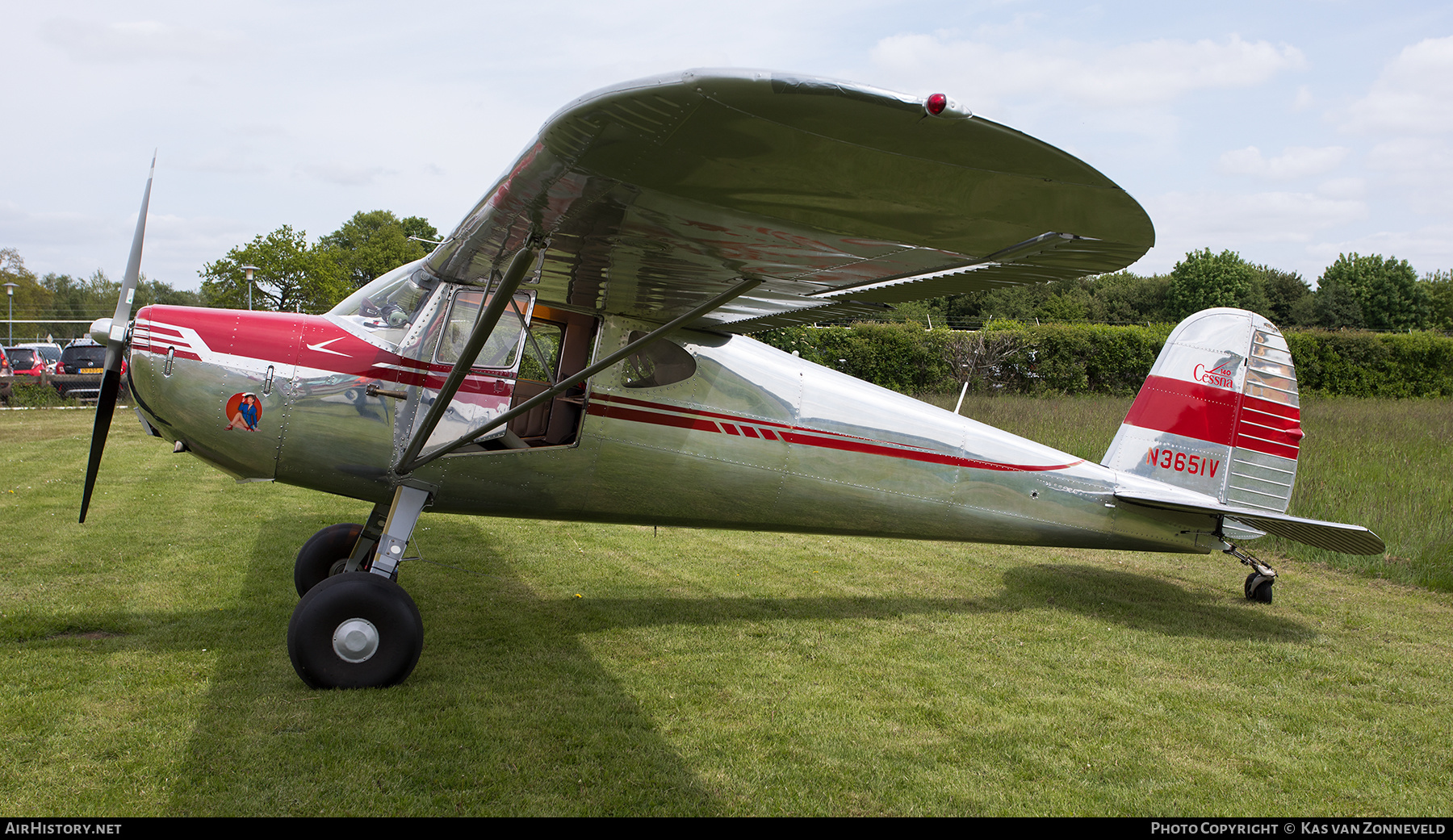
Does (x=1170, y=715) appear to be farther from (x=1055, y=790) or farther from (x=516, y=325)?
(x=516, y=325)

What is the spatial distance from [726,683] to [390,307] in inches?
110

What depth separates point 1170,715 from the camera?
424 cm

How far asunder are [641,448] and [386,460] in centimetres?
140

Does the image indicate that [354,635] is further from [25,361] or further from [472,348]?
[25,361]

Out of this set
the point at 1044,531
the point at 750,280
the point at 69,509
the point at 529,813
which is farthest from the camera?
the point at 69,509

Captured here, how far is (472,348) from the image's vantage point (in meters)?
3.71

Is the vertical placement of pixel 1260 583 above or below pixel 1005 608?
above

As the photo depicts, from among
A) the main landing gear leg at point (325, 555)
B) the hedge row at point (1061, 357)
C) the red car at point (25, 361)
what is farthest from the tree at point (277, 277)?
the main landing gear leg at point (325, 555)

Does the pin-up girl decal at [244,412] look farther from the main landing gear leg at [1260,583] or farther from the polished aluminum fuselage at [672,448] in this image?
the main landing gear leg at [1260,583]

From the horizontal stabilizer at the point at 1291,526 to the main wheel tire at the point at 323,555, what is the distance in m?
5.27

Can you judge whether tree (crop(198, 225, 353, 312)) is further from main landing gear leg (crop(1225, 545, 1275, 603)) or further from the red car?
main landing gear leg (crop(1225, 545, 1275, 603))

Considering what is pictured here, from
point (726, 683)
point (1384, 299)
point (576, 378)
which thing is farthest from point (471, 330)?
point (1384, 299)

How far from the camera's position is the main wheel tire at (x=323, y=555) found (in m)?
5.58
